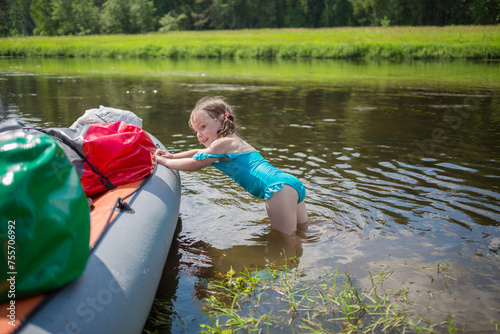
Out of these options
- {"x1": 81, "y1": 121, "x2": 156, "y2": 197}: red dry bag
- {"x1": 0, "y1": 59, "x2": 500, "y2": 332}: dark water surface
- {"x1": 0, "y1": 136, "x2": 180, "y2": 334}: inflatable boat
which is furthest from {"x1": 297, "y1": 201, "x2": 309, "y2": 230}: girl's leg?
{"x1": 81, "y1": 121, "x2": 156, "y2": 197}: red dry bag

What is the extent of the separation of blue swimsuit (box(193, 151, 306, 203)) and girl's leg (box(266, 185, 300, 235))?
46 millimetres

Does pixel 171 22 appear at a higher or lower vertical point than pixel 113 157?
higher

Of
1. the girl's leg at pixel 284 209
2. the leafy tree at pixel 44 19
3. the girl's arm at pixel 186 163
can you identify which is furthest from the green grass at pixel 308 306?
the leafy tree at pixel 44 19

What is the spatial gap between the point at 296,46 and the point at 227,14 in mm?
44690

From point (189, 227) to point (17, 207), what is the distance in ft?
8.24

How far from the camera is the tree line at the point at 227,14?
56228 millimetres

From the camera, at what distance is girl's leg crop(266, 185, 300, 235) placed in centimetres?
374

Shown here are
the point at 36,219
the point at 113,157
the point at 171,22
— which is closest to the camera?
the point at 36,219

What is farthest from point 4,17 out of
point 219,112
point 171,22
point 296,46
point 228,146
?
point 228,146

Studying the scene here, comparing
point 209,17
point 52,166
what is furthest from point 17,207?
point 209,17

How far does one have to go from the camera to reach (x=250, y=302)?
294 centimetres

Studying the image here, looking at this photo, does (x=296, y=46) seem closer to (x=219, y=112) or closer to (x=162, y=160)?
(x=219, y=112)

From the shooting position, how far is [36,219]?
1.83m

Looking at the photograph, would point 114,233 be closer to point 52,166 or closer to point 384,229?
point 52,166
